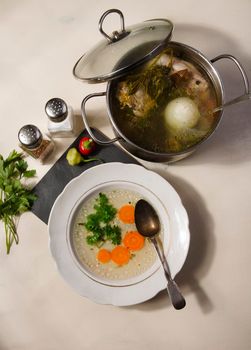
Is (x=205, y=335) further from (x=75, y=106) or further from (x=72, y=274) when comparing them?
(x=75, y=106)

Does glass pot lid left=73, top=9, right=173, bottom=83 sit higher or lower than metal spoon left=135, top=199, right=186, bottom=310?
higher

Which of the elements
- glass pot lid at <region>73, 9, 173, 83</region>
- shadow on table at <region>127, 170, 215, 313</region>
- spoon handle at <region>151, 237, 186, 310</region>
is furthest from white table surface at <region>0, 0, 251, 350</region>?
glass pot lid at <region>73, 9, 173, 83</region>

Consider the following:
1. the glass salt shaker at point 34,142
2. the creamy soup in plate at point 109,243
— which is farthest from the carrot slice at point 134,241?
the glass salt shaker at point 34,142

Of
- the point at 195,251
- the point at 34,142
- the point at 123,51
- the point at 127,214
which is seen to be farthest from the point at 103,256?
the point at 123,51

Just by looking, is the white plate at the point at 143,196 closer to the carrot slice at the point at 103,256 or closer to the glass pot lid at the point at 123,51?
the carrot slice at the point at 103,256

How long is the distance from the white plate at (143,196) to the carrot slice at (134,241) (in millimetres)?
82

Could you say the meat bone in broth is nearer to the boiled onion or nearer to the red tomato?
the boiled onion

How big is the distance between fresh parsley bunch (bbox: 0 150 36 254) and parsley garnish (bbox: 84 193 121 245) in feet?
0.75

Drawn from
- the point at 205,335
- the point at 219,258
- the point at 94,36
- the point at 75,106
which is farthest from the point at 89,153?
the point at 205,335

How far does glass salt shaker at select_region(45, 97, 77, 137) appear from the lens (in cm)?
128

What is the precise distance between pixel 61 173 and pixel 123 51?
51cm

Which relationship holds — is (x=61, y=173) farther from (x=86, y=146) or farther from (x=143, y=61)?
(x=143, y=61)

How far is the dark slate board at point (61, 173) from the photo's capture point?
1.34 meters

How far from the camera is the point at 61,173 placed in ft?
4.45
